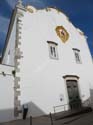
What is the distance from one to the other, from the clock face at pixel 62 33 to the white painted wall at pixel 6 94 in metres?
5.90

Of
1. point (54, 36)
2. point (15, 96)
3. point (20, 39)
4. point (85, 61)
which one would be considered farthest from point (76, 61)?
point (15, 96)

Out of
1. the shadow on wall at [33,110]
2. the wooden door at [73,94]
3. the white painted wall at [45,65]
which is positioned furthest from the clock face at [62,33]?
the shadow on wall at [33,110]

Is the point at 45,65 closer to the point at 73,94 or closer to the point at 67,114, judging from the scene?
the point at 73,94

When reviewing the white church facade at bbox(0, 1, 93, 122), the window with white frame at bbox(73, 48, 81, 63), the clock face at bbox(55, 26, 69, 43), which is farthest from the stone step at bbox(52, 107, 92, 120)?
the clock face at bbox(55, 26, 69, 43)

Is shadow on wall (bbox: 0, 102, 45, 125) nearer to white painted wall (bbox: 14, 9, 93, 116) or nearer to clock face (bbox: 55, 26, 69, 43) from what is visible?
white painted wall (bbox: 14, 9, 93, 116)

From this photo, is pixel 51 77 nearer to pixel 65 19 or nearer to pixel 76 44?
pixel 76 44

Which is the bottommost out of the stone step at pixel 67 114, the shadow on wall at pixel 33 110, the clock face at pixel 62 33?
the stone step at pixel 67 114

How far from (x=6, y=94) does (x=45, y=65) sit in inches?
137

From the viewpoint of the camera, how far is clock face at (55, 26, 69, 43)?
40.8 feet

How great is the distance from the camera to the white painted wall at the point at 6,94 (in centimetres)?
760

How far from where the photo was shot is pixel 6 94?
7992 mm

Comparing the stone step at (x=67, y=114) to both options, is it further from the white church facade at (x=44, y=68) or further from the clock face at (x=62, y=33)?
the clock face at (x=62, y=33)

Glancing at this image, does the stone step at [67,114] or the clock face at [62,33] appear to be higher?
the clock face at [62,33]

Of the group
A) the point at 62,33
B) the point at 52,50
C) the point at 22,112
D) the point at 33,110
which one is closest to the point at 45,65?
the point at 52,50
